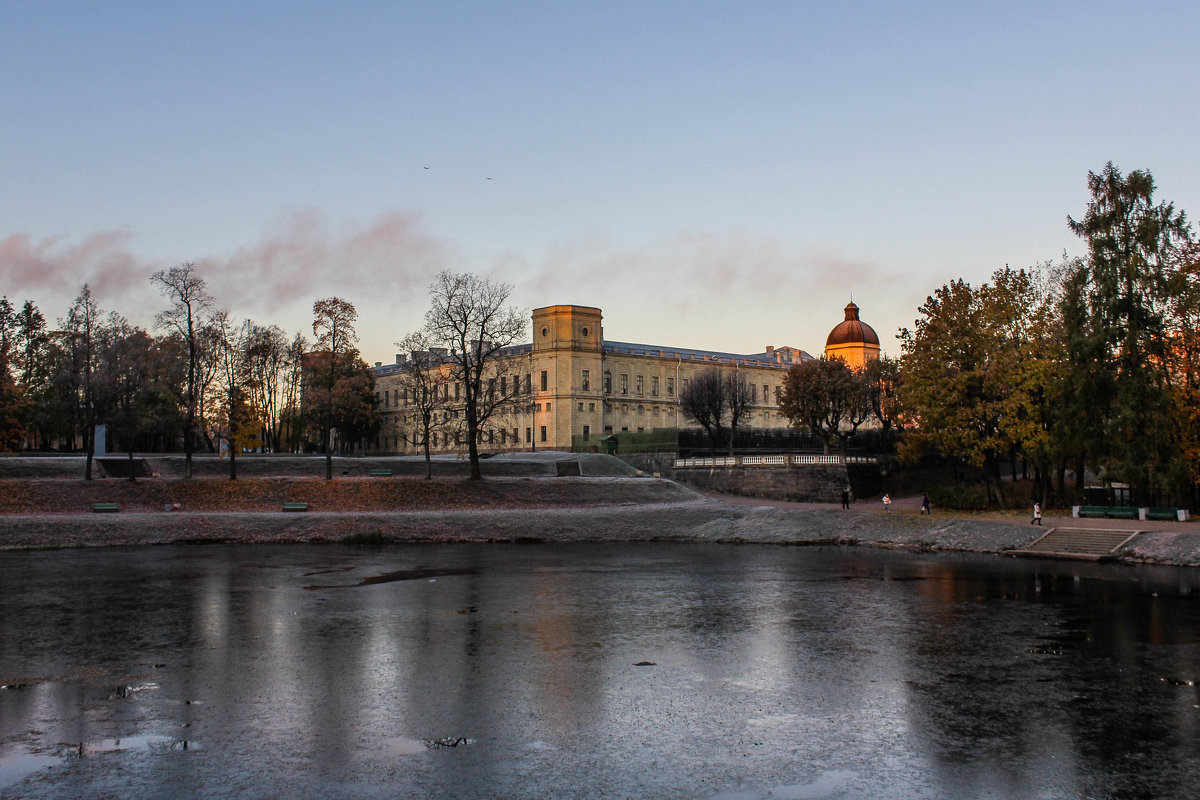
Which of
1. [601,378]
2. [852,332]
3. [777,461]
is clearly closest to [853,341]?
[852,332]

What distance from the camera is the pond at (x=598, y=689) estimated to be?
9906 millimetres

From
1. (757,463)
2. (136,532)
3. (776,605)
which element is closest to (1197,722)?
(776,605)

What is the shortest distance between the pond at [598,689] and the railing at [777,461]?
113 ft

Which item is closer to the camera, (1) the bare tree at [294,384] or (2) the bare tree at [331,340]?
(2) the bare tree at [331,340]

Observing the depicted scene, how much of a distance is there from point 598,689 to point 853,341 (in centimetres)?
10597

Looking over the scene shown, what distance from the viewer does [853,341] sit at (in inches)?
4505

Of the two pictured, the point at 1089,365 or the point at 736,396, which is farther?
the point at 736,396

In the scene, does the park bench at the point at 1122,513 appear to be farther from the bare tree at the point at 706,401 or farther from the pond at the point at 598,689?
the bare tree at the point at 706,401

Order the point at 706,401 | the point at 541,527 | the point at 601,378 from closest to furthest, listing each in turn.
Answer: the point at 541,527
the point at 706,401
the point at 601,378

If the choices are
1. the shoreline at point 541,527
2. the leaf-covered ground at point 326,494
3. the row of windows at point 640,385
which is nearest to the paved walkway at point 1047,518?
the shoreline at point 541,527

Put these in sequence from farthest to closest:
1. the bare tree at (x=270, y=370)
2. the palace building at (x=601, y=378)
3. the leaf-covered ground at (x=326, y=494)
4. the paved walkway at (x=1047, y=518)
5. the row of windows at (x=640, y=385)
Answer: the row of windows at (x=640, y=385) → the palace building at (x=601, y=378) → the bare tree at (x=270, y=370) → the leaf-covered ground at (x=326, y=494) → the paved walkway at (x=1047, y=518)

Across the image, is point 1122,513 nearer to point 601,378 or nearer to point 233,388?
point 233,388

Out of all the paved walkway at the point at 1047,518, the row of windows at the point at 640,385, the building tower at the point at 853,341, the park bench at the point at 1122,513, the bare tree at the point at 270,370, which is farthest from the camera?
the building tower at the point at 853,341

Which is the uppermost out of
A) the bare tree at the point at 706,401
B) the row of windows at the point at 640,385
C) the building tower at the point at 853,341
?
the building tower at the point at 853,341
